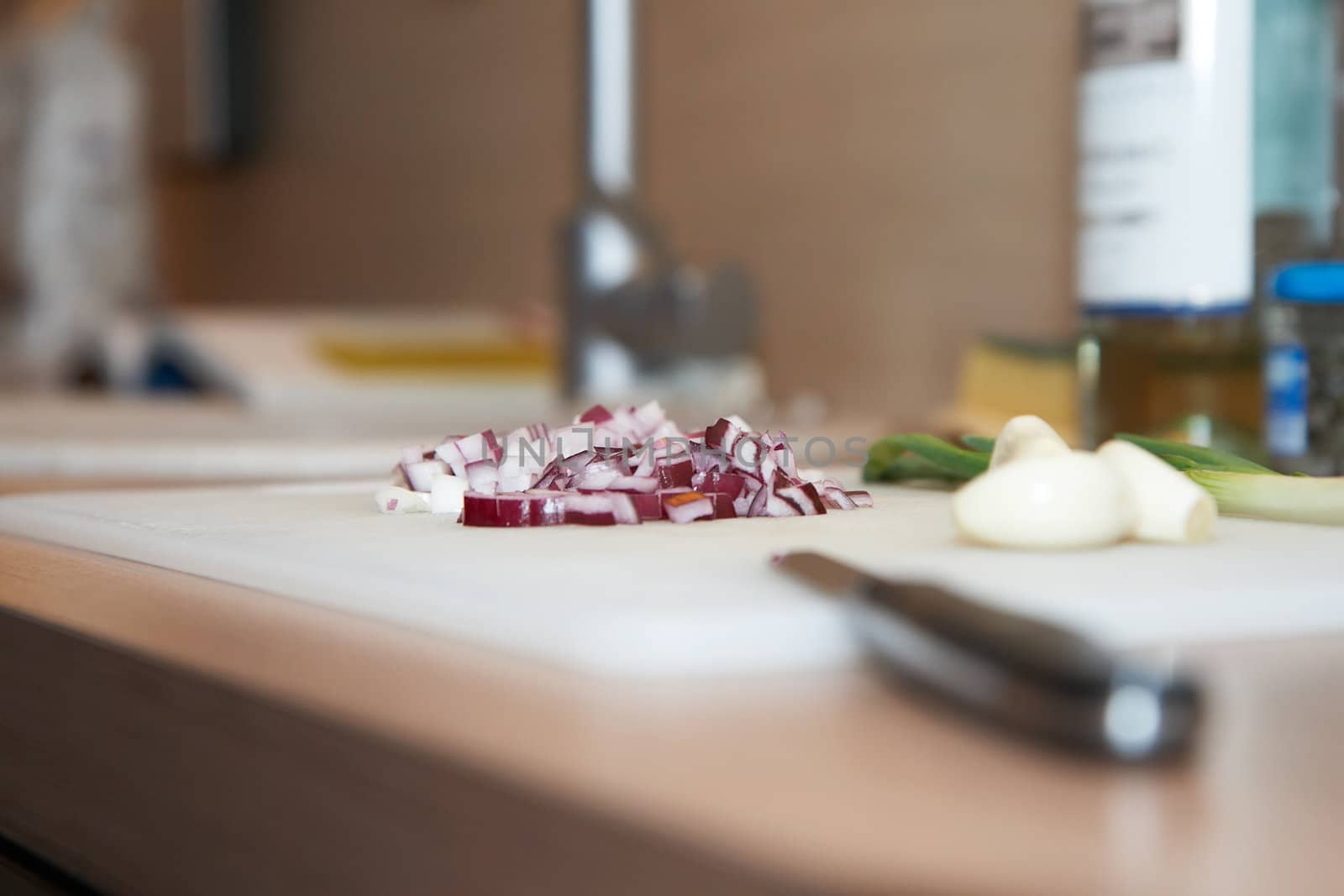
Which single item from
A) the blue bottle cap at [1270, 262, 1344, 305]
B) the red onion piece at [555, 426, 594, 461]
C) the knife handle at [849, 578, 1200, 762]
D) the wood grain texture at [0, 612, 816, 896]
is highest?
the blue bottle cap at [1270, 262, 1344, 305]

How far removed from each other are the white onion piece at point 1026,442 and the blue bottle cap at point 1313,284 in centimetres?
25

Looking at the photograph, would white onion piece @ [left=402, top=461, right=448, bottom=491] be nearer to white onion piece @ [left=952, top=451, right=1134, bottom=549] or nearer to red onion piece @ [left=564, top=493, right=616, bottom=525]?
red onion piece @ [left=564, top=493, right=616, bottom=525]

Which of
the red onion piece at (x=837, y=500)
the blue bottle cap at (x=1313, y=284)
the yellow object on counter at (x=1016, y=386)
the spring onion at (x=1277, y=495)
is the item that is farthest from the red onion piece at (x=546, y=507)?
the yellow object on counter at (x=1016, y=386)

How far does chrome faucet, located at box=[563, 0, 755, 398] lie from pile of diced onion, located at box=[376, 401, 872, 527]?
698mm

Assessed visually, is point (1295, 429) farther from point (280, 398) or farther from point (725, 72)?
point (280, 398)

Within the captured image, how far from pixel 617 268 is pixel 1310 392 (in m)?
0.66

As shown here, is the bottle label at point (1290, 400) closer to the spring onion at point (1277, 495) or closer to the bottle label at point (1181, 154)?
the bottle label at point (1181, 154)

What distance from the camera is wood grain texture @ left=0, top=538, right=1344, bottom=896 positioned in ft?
0.76

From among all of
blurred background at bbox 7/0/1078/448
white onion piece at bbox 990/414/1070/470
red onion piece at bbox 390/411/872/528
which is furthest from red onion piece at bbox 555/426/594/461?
blurred background at bbox 7/0/1078/448

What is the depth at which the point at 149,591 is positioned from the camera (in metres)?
0.46

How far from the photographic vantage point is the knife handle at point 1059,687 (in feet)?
0.84

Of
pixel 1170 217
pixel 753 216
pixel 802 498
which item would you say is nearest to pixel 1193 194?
pixel 1170 217

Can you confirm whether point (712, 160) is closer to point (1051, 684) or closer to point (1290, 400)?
point (1290, 400)

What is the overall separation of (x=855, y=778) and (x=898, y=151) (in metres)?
A: 1.12
